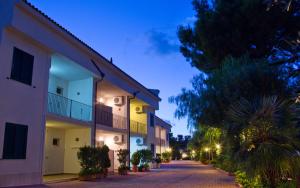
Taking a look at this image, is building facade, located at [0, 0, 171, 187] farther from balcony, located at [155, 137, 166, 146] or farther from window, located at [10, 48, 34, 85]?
balcony, located at [155, 137, 166, 146]

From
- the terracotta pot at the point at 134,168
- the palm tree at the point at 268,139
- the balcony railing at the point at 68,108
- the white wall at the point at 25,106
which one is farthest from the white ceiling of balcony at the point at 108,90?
the palm tree at the point at 268,139

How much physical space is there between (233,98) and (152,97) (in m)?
21.9

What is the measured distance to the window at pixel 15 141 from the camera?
1312 centimetres

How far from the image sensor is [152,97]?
33812mm

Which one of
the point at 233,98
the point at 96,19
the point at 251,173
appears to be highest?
the point at 96,19

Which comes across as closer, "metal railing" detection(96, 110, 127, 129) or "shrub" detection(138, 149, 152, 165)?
"metal railing" detection(96, 110, 127, 129)

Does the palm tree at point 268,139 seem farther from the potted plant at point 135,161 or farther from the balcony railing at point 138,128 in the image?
the balcony railing at point 138,128

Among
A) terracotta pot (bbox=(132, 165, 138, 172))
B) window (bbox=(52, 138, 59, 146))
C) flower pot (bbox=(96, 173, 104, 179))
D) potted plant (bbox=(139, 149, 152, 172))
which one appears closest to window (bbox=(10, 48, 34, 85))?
window (bbox=(52, 138, 59, 146))

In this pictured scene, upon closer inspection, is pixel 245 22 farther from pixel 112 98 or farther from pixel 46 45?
pixel 112 98

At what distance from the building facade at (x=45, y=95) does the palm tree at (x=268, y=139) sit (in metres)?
8.80

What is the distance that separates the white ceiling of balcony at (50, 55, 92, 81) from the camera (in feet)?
57.0

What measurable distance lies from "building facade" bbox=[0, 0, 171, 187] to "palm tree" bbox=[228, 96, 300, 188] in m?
8.80

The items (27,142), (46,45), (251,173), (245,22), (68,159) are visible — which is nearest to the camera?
(251,173)

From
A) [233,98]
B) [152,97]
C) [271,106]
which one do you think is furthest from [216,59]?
[152,97]
